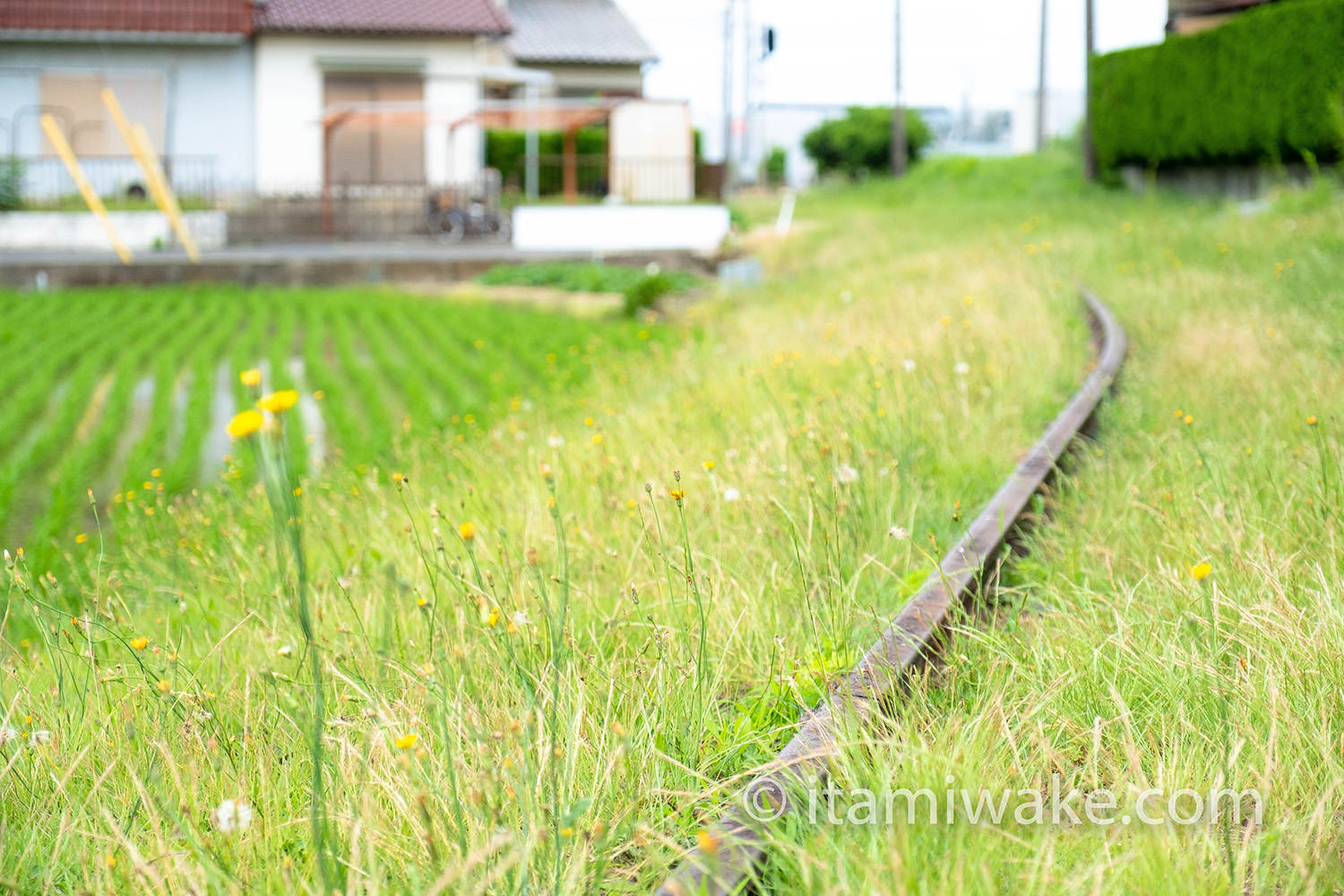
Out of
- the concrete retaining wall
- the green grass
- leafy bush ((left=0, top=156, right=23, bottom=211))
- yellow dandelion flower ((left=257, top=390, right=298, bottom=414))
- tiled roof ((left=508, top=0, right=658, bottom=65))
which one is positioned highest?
tiled roof ((left=508, top=0, right=658, bottom=65))

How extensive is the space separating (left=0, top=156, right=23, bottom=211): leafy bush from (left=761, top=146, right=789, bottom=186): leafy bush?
3401 cm

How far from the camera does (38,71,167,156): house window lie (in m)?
25.8

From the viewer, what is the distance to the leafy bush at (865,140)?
43.3 m

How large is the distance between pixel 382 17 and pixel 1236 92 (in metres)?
17.1

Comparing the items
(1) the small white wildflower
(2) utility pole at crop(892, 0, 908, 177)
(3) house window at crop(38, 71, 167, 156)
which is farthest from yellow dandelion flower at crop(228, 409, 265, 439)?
(2) utility pole at crop(892, 0, 908, 177)

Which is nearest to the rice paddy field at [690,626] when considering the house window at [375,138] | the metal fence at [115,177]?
the metal fence at [115,177]

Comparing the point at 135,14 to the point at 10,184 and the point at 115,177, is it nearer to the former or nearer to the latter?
the point at 115,177

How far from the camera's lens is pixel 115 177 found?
83.5 feet

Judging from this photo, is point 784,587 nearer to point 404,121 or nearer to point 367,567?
point 367,567

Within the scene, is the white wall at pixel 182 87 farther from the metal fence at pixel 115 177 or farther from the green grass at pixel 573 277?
the green grass at pixel 573 277

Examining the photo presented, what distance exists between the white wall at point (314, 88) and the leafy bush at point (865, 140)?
20.2 meters

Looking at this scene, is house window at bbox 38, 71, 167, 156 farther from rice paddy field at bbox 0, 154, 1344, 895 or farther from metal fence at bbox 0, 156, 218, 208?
rice paddy field at bbox 0, 154, 1344, 895

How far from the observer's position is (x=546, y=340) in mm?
13016

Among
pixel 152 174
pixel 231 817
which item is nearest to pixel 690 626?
pixel 231 817
